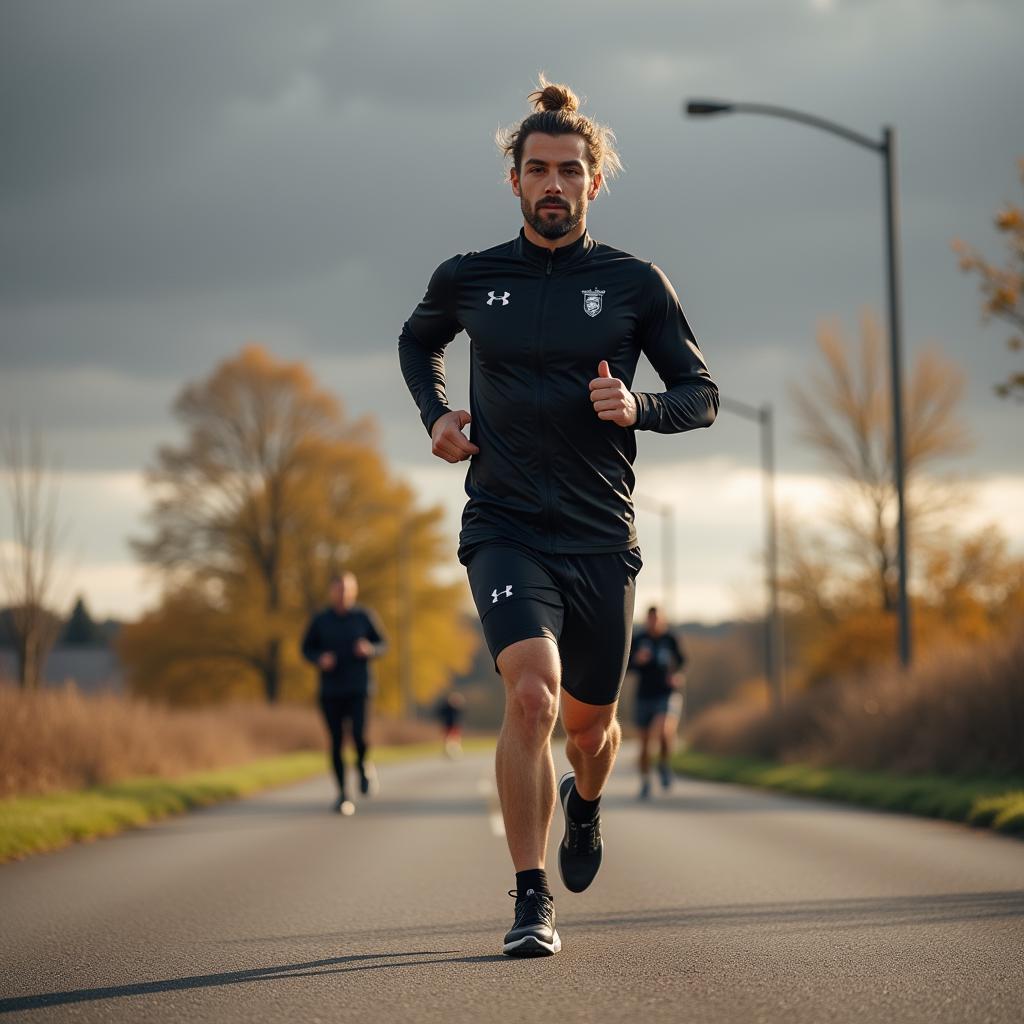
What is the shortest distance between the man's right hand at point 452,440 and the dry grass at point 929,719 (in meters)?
9.62

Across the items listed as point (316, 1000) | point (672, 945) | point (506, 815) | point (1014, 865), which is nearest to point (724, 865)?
point (1014, 865)

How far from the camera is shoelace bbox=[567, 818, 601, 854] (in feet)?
19.2

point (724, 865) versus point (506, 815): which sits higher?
point (506, 815)

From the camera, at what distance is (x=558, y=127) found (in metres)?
5.46

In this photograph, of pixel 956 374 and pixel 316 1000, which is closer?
pixel 316 1000

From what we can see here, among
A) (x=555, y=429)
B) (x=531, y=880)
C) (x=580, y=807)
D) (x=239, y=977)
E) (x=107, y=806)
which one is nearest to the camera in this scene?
(x=239, y=977)

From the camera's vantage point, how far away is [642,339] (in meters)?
5.65

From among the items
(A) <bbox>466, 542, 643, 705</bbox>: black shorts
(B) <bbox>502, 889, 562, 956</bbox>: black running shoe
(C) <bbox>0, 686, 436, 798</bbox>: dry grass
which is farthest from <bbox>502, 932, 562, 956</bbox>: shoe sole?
(C) <bbox>0, 686, 436, 798</bbox>: dry grass

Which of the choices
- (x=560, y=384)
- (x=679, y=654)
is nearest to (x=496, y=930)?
(x=560, y=384)

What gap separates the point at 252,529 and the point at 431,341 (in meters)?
38.8

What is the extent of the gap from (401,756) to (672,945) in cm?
3540

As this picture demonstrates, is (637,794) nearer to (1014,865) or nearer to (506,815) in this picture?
(1014,865)

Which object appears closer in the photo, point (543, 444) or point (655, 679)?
point (543, 444)

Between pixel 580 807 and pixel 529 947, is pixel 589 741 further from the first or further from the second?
pixel 529 947
